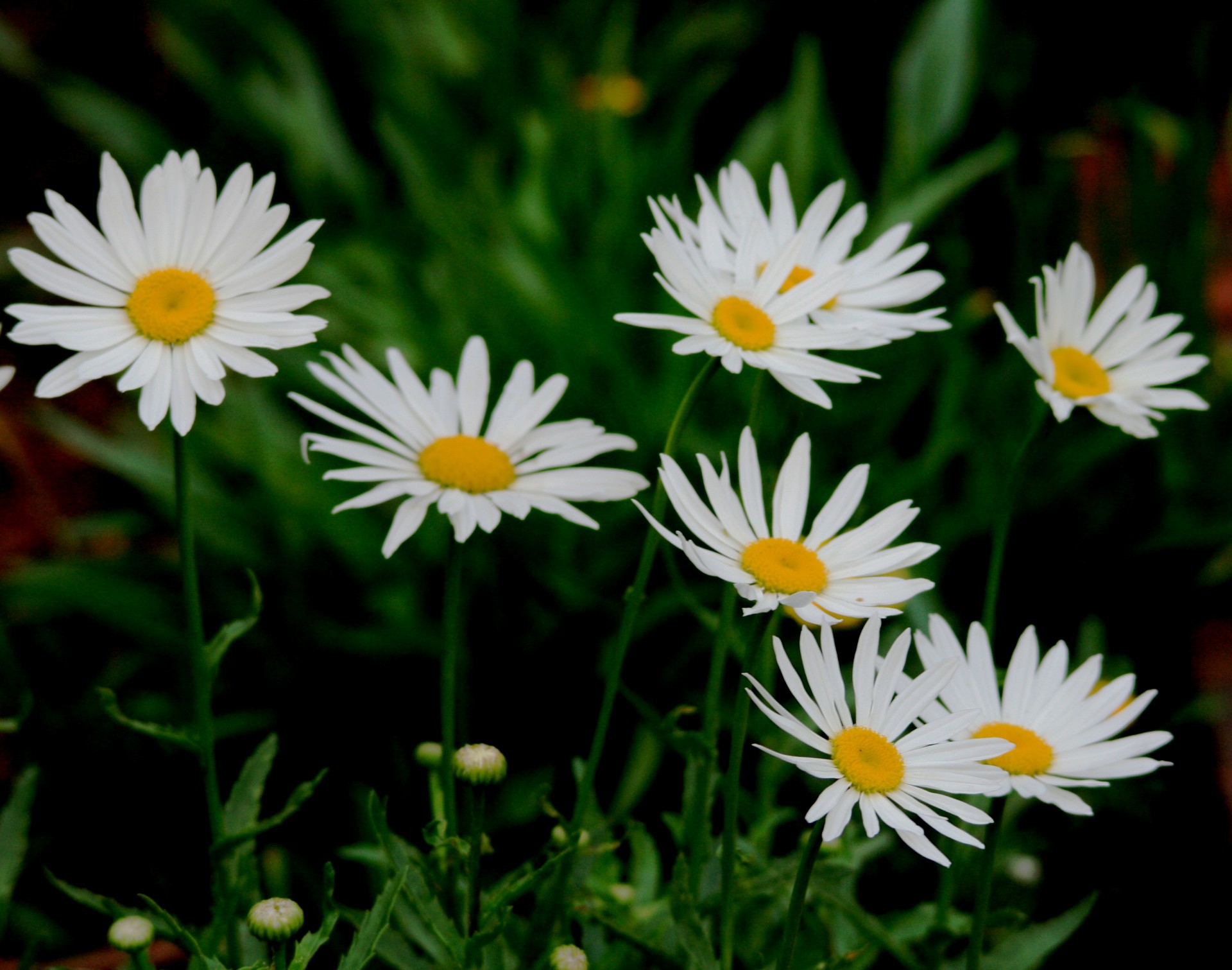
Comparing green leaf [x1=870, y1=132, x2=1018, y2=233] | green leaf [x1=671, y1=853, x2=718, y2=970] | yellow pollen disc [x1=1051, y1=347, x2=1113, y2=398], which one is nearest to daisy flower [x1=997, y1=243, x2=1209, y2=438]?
yellow pollen disc [x1=1051, y1=347, x2=1113, y2=398]

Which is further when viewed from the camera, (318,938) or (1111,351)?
(1111,351)

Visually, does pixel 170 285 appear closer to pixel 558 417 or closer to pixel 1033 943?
pixel 1033 943

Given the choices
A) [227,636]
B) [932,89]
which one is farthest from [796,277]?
[932,89]

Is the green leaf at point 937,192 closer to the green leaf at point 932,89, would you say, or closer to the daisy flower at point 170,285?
the green leaf at point 932,89

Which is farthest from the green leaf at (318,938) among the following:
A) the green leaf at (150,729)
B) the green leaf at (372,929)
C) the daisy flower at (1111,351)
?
the daisy flower at (1111,351)

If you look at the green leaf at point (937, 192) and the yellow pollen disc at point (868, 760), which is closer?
the yellow pollen disc at point (868, 760)

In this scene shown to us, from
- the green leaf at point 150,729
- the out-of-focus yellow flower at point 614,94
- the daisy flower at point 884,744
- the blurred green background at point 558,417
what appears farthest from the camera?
the out-of-focus yellow flower at point 614,94
